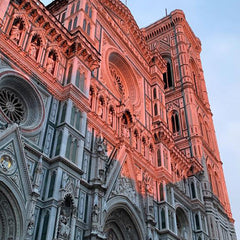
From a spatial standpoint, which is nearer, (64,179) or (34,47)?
(64,179)

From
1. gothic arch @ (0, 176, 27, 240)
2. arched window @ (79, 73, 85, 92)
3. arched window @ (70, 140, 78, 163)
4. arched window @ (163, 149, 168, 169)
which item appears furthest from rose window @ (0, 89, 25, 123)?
arched window @ (163, 149, 168, 169)

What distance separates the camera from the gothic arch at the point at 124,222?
55.1 feet

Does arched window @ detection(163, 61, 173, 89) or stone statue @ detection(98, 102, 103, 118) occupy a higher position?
arched window @ detection(163, 61, 173, 89)

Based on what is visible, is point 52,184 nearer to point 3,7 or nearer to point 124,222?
point 124,222

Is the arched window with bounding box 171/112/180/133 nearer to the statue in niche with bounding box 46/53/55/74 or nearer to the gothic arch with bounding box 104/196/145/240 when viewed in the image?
the gothic arch with bounding box 104/196/145/240

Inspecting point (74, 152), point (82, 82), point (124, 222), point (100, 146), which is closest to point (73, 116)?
point (74, 152)

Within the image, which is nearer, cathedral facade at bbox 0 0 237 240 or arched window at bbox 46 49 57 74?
cathedral facade at bbox 0 0 237 240

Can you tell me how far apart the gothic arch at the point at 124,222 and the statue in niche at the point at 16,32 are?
27.3 feet

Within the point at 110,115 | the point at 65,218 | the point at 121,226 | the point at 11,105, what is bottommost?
the point at 65,218

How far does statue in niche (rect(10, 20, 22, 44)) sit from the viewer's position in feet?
46.6

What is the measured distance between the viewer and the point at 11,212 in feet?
37.2

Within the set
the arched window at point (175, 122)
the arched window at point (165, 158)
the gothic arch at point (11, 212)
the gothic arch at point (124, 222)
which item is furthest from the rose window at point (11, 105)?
the arched window at point (175, 122)

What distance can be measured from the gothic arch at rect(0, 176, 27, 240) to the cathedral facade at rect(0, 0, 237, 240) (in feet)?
0.10

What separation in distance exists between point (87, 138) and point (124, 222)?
4693mm
